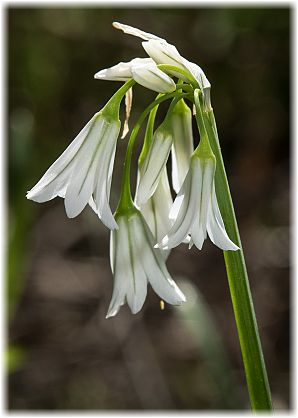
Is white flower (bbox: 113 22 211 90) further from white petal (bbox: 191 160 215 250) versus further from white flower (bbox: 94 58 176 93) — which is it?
white petal (bbox: 191 160 215 250)

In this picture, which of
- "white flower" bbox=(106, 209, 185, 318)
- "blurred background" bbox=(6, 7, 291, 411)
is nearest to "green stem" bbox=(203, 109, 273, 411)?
"white flower" bbox=(106, 209, 185, 318)

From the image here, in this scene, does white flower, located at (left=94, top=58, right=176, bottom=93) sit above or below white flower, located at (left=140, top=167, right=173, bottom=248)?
above

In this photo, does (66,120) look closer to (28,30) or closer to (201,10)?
(28,30)

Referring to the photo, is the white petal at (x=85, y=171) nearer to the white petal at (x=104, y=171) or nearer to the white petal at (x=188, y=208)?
the white petal at (x=104, y=171)

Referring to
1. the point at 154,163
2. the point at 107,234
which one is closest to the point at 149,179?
the point at 154,163

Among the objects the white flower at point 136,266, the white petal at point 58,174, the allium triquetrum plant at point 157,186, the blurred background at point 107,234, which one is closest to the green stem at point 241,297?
the allium triquetrum plant at point 157,186
